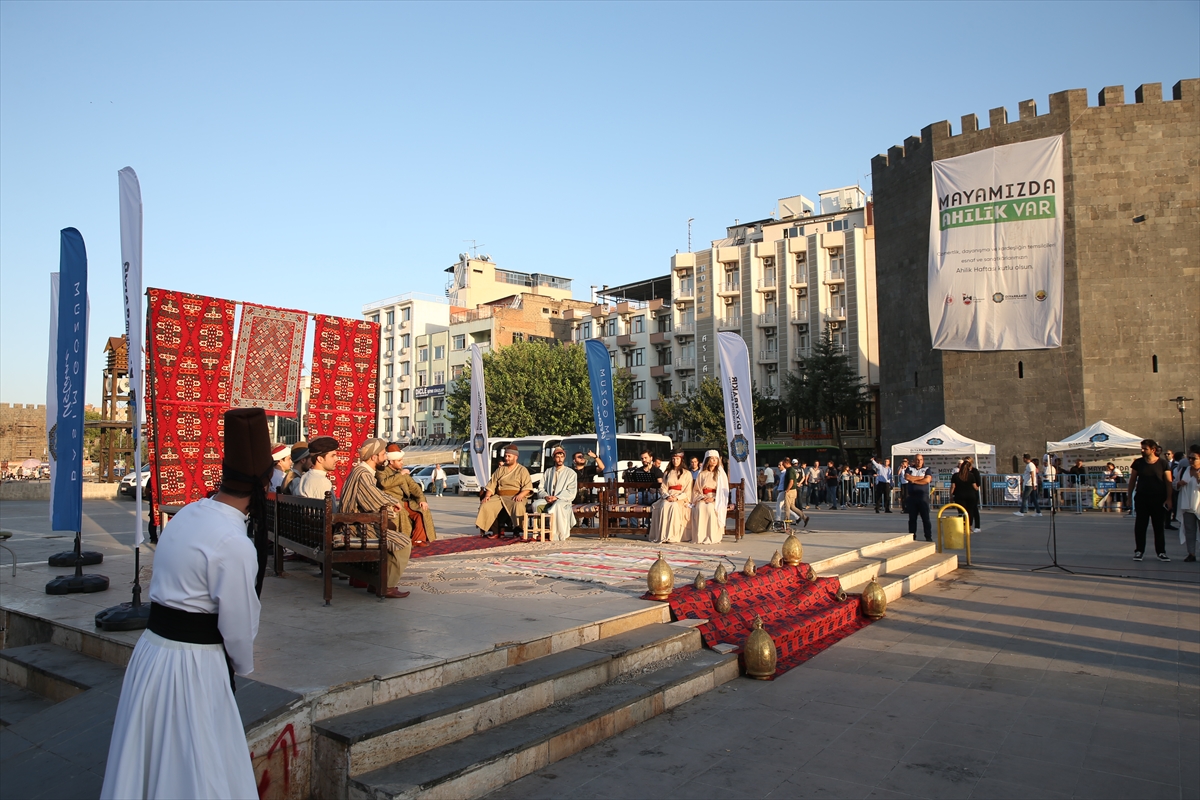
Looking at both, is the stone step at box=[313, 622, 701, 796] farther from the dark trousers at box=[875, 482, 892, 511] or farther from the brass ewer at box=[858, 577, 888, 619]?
the dark trousers at box=[875, 482, 892, 511]

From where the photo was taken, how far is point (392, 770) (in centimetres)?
342

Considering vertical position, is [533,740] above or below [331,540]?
below

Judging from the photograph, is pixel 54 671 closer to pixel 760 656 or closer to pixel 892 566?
pixel 760 656

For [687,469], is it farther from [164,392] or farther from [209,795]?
[209,795]

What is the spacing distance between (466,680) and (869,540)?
805 centimetres

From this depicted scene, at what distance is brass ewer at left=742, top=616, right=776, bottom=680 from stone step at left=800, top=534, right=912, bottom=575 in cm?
294

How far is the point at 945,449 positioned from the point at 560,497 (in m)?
16.5

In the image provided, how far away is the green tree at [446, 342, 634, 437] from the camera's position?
147ft

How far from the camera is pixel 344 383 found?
13.1 meters

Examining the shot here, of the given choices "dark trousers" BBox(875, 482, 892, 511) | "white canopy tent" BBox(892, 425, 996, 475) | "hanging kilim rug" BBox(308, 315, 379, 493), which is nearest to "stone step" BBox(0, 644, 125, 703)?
"hanging kilim rug" BBox(308, 315, 379, 493)

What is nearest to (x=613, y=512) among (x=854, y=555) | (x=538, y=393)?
(x=854, y=555)

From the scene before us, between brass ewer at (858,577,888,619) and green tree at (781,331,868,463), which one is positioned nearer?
brass ewer at (858,577,888,619)

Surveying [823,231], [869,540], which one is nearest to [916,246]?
[823,231]

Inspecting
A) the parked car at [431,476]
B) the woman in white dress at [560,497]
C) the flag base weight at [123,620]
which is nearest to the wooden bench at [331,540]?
the flag base weight at [123,620]
